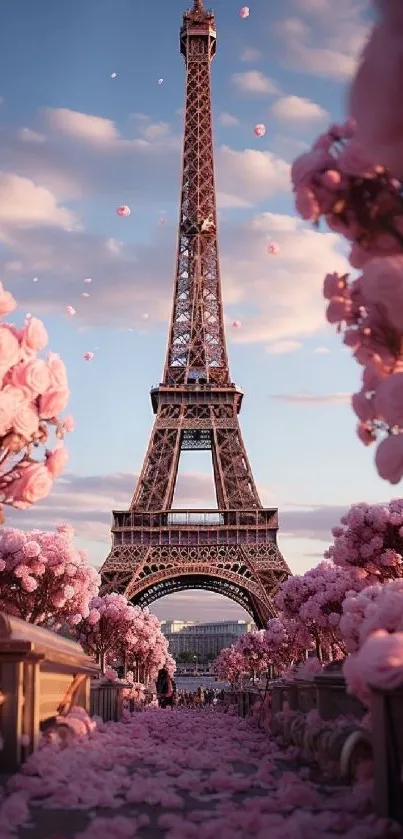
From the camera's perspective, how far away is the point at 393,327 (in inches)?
183

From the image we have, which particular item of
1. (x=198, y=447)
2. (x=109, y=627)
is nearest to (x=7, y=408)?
(x=109, y=627)

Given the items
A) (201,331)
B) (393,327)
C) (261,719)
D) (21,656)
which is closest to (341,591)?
(261,719)

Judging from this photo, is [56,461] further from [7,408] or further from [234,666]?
[234,666]

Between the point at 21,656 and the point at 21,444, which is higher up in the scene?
the point at 21,444

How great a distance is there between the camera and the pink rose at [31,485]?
24.8 feet

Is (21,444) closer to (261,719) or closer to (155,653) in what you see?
(261,719)

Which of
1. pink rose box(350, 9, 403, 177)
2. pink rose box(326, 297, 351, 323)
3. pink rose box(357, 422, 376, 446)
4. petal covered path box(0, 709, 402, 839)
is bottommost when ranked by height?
petal covered path box(0, 709, 402, 839)

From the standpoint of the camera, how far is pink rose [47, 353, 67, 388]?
7871mm

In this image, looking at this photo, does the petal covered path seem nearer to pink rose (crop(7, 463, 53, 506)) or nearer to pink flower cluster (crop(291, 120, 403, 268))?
pink rose (crop(7, 463, 53, 506))

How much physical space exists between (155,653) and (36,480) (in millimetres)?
43980

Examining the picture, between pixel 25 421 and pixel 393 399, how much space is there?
12.6 ft

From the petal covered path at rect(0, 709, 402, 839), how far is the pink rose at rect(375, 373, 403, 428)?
218 cm

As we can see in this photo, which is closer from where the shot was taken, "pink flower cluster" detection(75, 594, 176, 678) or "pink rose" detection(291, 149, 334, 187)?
"pink rose" detection(291, 149, 334, 187)

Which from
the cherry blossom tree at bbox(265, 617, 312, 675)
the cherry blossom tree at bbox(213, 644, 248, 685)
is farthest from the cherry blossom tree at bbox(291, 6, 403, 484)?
the cherry blossom tree at bbox(213, 644, 248, 685)
